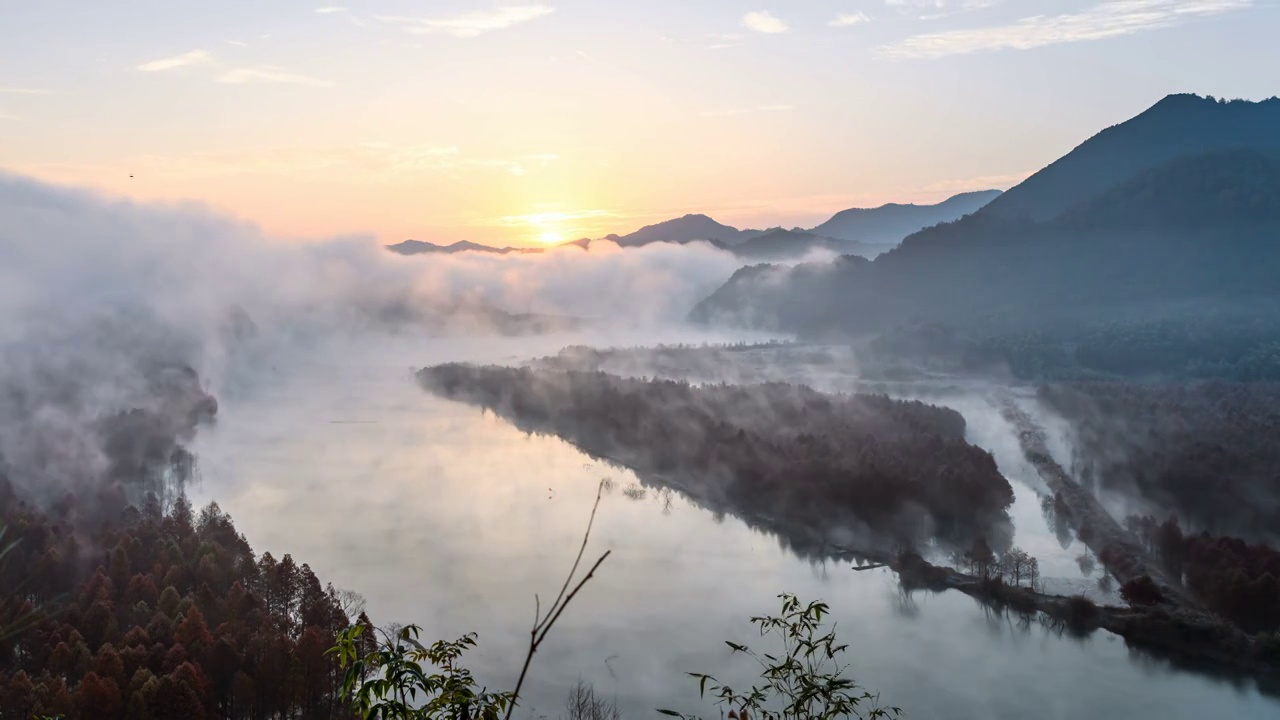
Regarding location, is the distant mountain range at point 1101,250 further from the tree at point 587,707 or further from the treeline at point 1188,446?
the tree at point 587,707

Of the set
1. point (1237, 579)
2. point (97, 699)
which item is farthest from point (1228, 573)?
point (97, 699)

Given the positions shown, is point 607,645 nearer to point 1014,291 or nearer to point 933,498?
point 933,498

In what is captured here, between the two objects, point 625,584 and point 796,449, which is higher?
point 796,449

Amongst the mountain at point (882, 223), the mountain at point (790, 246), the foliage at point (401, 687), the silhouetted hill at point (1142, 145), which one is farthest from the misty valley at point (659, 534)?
the mountain at point (882, 223)

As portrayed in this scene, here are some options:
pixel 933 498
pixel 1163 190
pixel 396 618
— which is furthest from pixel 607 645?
pixel 1163 190

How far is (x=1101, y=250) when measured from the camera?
65.2 metres

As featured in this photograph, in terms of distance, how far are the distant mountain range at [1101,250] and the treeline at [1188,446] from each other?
1085cm

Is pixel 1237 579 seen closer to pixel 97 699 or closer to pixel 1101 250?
pixel 97 699

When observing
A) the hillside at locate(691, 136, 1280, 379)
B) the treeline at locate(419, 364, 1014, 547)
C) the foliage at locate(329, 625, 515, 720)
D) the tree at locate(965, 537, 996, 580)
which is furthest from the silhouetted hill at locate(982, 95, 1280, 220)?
the foliage at locate(329, 625, 515, 720)

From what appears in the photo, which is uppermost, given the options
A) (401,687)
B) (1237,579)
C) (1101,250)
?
(1101,250)

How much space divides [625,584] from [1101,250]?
59175 millimetres

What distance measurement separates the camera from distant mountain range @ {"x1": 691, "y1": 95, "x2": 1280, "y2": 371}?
58.7 m

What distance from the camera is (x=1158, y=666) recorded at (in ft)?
47.2

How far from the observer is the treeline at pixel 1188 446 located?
834 inches
